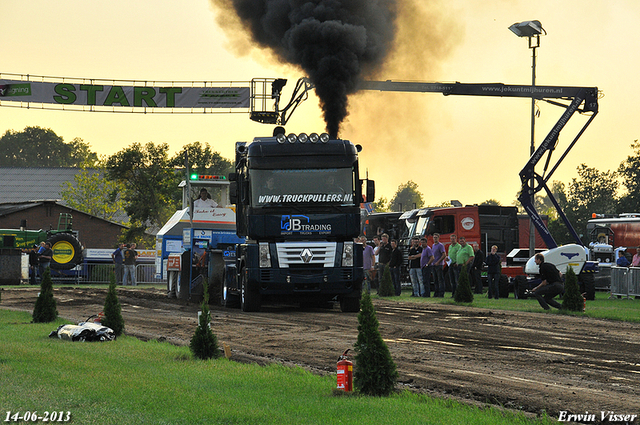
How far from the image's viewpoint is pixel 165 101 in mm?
32500

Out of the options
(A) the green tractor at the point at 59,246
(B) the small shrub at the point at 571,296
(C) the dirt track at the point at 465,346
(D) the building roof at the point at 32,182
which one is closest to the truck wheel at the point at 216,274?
(C) the dirt track at the point at 465,346

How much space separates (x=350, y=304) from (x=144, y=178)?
4531 centimetres

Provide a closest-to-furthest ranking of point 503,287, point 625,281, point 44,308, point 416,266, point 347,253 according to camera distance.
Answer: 1. point 44,308
2. point 347,253
3. point 625,281
4. point 416,266
5. point 503,287

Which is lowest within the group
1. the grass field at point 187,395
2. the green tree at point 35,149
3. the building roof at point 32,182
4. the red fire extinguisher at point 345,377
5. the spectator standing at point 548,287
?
the grass field at point 187,395

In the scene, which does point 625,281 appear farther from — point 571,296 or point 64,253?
point 64,253

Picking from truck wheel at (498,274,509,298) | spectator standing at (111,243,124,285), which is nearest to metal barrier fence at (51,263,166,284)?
spectator standing at (111,243,124,285)

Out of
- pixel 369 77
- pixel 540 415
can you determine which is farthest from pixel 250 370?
pixel 369 77

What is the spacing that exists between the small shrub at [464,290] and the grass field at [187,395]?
11630mm

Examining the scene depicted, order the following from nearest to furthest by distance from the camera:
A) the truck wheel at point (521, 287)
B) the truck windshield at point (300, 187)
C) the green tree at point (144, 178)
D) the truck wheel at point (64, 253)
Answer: the truck windshield at point (300, 187)
the truck wheel at point (521, 287)
the truck wheel at point (64, 253)
the green tree at point (144, 178)

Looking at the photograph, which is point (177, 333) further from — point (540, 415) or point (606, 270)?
point (606, 270)

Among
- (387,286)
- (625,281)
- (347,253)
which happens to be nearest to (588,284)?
(625,281)

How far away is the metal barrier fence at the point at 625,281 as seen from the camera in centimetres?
2397

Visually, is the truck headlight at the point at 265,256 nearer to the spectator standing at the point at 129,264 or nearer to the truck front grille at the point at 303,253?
the truck front grille at the point at 303,253

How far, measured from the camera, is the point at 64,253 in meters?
36.6
